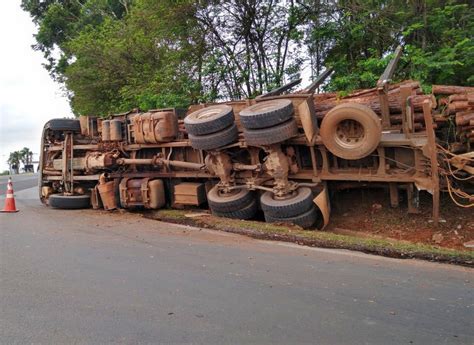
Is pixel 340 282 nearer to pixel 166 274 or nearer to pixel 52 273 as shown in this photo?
pixel 166 274

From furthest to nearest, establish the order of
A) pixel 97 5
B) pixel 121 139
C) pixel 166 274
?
pixel 97 5, pixel 121 139, pixel 166 274

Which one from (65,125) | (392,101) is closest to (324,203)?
(392,101)

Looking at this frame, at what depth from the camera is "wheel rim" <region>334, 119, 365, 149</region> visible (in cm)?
688

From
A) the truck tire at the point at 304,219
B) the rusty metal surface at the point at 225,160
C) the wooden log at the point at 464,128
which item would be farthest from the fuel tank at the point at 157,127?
the wooden log at the point at 464,128

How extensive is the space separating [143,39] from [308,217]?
42.3 ft

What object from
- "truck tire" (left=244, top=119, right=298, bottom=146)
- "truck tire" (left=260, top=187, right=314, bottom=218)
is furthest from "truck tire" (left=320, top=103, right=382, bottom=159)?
"truck tire" (left=260, top=187, right=314, bottom=218)

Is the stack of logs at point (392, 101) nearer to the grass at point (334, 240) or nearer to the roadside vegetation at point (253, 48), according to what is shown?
the grass at point (334, 240)

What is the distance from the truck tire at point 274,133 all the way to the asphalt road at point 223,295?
1.68 metres

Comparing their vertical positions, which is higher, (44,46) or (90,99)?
(44,46)

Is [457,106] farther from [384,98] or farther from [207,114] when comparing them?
A: [207,114]

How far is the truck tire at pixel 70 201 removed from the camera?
10664 mm

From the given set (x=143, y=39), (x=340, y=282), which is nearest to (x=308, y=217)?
(x=340, y=282)

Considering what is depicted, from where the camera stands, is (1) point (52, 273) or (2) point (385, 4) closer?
(1) point (52, 273)

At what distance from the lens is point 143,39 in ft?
57.7
